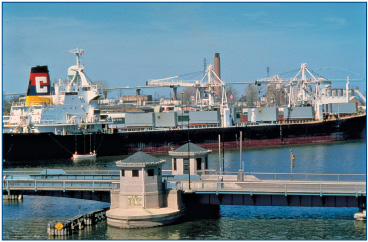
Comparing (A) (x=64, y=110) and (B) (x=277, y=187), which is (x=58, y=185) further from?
(A) (x=64, y=110)

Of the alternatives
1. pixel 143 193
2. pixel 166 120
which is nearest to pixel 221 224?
pixel 143 193

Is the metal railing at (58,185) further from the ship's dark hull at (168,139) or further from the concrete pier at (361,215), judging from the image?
the ship's dark hull at (168,139)

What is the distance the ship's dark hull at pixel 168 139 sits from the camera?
82.2 m

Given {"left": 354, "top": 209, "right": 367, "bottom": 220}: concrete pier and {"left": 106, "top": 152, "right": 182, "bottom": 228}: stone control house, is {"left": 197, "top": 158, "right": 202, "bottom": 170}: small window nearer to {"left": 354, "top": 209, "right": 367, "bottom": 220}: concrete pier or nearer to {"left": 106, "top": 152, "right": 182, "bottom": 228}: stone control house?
{"left": 106, "top": 152, "right": 182, "bottom": 228}: stone control house

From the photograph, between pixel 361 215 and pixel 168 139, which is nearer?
pixel 361 215

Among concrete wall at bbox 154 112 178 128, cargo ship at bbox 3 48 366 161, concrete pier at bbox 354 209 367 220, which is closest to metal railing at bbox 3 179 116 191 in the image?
concrete pier at bbox 354 209 367 220

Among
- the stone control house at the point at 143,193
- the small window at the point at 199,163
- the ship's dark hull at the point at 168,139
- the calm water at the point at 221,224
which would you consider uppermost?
the ship's dark hull at the point at 168,139

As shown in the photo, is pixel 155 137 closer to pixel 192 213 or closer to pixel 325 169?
pixel 325 169

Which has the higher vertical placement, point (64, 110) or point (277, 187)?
point (64, 110)

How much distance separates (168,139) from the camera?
91.7m

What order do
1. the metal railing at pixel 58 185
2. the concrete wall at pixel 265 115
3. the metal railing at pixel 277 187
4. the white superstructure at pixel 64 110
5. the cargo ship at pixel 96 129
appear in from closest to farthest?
the metal railing at pixel 277 187 < the metal railing at pixel 58 185 < the cargo ship at pixel 96 129 < the white superstructure at pixel 64 110 < the concrete wall at pixel 265 115

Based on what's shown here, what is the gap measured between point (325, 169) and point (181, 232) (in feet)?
94.9

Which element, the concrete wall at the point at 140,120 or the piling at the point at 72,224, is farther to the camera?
the concrete wall at the point at 140,120

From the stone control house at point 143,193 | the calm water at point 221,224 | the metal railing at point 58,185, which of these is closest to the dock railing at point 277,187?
the stone control house at point 143,193
